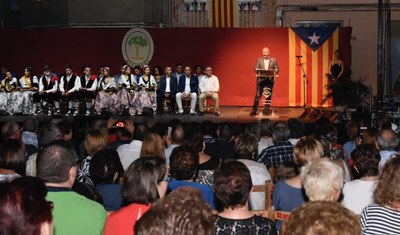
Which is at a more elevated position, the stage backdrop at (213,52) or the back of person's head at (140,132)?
the stage backdrop at (213,52)

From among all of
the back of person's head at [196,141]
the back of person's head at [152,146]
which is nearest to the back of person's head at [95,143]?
the back of person's head at [152,146]

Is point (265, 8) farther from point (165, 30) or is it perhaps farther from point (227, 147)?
point (227, 147)

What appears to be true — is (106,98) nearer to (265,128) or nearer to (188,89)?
(188,89)

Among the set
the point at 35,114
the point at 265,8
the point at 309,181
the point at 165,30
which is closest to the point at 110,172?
the point at 309,181

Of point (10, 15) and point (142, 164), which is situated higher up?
point (10, 15)

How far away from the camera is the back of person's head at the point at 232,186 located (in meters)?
3.46

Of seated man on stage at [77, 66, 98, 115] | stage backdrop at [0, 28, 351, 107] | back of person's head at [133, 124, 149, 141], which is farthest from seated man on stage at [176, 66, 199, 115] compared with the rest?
back of person's head at [133, 124, 149, 141]

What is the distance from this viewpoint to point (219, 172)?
354 centimetres

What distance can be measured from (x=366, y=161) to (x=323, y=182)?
3.69 ft

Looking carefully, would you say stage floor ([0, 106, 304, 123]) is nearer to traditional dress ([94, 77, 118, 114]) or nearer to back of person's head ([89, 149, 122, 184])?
traditional dress ([94, 77, 118, 114])

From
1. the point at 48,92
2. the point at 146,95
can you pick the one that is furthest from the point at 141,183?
the point at 48,92

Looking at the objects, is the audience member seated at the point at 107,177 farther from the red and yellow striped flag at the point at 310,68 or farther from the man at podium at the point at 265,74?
the red and yellow striped flag at the point at 310,68

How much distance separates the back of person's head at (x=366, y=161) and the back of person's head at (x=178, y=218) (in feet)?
8.32

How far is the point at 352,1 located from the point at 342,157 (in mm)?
13078
